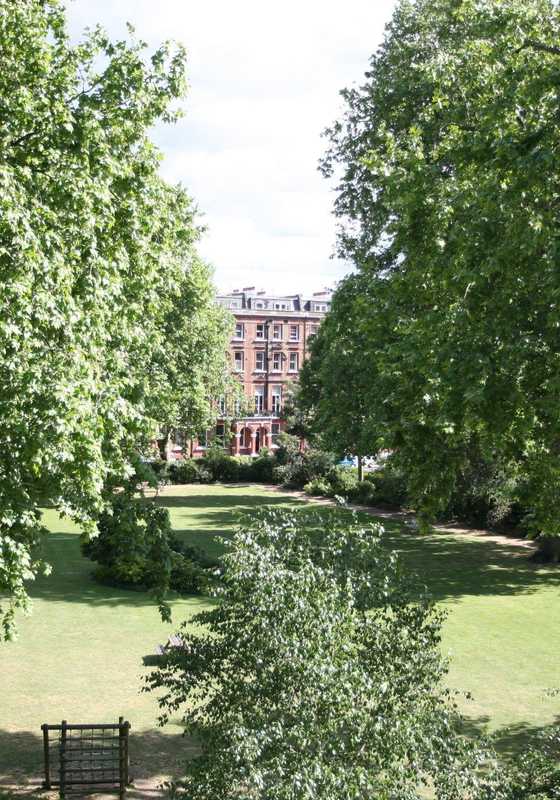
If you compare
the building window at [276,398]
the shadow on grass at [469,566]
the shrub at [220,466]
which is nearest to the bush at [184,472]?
the shrub at [220,466]

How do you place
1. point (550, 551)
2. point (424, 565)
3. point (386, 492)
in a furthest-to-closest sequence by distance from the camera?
point (386, 492) → point (550, 551) → point (424, 565)

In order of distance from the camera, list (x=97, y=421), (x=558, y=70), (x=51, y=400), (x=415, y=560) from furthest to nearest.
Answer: (x=415, y=560)
(x=558, y=70)
(x=97, y=421)
(x=51, y=400)

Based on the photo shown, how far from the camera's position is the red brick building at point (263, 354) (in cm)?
8569

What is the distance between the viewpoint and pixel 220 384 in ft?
184

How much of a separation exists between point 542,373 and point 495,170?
11.4 feet

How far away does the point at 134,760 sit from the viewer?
45.5 ft

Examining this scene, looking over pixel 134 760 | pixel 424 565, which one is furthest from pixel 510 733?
pixel 424 565

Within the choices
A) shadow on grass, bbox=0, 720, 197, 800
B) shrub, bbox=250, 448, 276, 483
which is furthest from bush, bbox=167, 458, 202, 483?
shadow on grass, bbox=0, 720, 197, 800

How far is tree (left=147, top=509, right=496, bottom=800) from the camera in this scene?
28.1 feet

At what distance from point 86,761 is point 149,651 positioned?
22.5 feet

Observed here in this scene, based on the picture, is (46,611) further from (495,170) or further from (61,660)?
(495,170)

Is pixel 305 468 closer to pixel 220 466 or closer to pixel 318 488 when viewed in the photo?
pixel 318 488

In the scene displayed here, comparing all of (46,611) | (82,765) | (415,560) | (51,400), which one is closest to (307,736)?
(51,400)

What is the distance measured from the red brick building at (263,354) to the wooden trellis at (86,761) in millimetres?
70479
